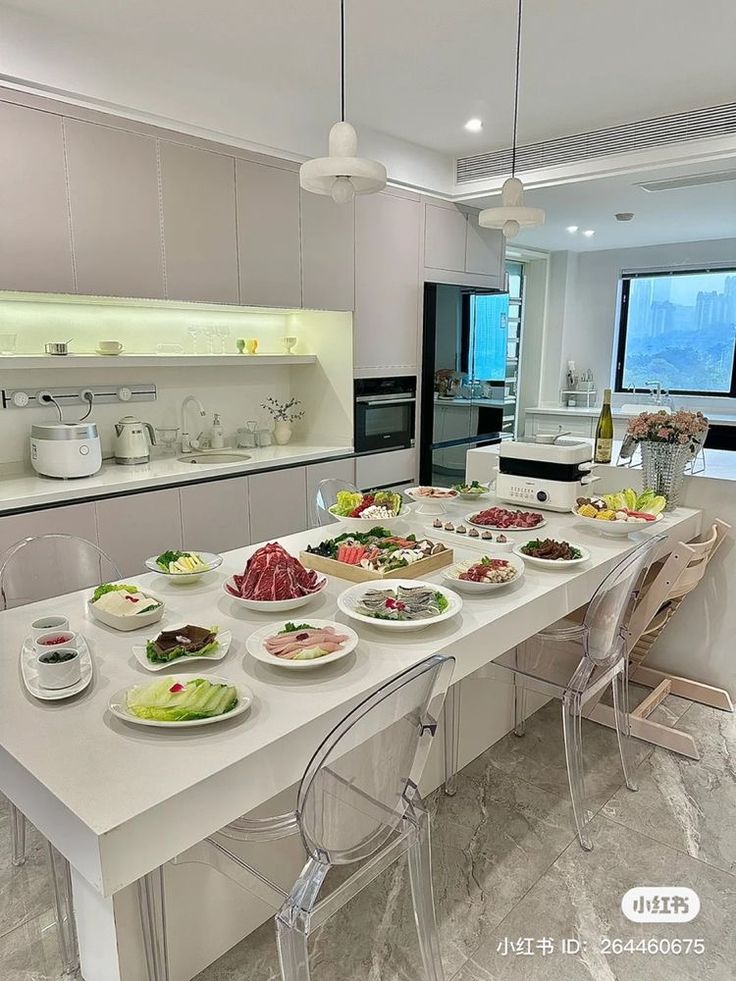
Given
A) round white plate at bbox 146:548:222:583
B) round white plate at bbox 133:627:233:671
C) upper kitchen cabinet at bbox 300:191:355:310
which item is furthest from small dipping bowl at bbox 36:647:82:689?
upper kitchen cabinet at bbox 300:191:355:310

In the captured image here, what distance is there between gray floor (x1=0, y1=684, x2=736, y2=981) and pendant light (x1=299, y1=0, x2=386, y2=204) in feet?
6.27

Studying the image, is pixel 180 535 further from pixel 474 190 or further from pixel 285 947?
pixel 474 190

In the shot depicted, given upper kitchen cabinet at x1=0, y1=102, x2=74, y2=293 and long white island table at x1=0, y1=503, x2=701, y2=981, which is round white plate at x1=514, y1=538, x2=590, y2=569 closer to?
long white island table at x1=0, y1=503, x2=701, y2=981

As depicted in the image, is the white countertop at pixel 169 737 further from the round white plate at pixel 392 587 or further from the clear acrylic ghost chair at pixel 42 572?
the clear acrylic ghost chair at pixel 42 572

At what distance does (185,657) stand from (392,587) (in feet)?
2.06

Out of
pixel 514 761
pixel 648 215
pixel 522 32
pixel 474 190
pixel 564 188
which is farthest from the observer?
pixel 648 215

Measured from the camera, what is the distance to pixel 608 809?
228 centimetres

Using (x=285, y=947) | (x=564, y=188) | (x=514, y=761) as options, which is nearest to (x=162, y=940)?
(x=285, y=947)

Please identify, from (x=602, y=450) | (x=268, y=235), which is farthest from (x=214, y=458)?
(x=602, y=450)

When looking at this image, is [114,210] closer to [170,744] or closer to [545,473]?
[545,473]

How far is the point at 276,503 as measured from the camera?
3.76 metres

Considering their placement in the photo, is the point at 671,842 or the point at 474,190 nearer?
the point at 671,842

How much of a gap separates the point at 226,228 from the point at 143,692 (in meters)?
2.78

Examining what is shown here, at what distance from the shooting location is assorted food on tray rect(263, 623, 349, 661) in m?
1.46
